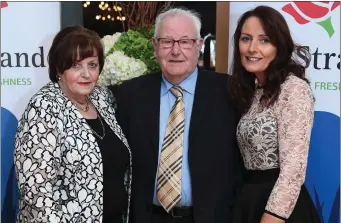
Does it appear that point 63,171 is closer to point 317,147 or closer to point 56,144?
point 56,144

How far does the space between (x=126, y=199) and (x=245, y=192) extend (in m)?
0.55

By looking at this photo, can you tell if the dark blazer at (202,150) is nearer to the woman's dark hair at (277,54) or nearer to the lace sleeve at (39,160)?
the woman's dark hair at (277,54)

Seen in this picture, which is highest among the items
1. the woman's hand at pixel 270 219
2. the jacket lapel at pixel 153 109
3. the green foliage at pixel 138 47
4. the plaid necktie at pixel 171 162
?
the green foliage at pixel 138 47

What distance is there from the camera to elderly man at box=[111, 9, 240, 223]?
1916mm

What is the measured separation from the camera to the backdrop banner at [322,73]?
2398 mm

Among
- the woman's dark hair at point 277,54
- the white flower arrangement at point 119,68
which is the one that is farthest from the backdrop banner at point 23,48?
the woman's dark hair at point 277,54

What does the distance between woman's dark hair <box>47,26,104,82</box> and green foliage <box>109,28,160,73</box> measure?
14.4 inches

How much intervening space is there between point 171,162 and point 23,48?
1.29 metres

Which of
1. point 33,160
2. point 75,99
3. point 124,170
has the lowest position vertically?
point 124,170

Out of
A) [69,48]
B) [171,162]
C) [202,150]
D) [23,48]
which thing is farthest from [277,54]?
[23,48]

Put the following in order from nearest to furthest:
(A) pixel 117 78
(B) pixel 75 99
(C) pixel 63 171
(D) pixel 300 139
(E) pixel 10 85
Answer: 1. (D) pixel 300 139
2. (C) pixel 63 171
3. (B) pixel 75 99
4. (A) pixel 117 78
5. (E) pixel 10 85

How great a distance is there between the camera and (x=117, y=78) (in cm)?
215

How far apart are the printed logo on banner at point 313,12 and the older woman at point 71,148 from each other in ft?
3.81

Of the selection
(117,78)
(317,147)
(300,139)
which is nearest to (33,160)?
(117,78)
